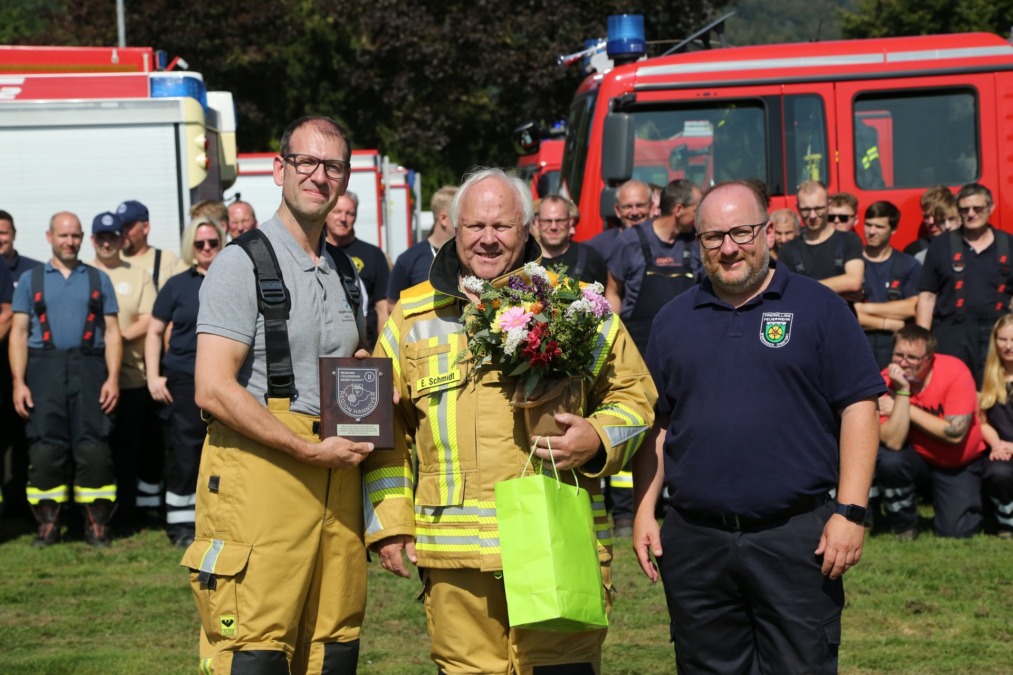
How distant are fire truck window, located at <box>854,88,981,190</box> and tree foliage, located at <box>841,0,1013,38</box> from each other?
28652mm

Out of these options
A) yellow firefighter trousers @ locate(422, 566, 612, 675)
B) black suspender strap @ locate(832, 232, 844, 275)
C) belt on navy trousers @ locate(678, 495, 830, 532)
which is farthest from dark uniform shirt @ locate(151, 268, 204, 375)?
belt on navy trousers @ locate(678, 495, 830, 532)

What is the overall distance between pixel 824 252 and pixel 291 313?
20.2 ft

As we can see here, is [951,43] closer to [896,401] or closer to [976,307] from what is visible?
[976,307]

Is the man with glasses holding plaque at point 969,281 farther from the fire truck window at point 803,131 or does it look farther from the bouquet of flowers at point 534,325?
the bouquet of flowers at point 534,325

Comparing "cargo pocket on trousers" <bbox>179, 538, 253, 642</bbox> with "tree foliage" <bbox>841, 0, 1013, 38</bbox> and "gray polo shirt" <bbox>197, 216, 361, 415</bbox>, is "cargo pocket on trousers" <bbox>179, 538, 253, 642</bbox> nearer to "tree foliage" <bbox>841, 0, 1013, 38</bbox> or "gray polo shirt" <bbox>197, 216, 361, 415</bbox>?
"gray polo shirt" <bbox>197, 216, 361, 415</bbox>

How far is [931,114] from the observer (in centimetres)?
1133

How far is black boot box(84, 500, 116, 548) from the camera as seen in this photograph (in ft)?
31.2

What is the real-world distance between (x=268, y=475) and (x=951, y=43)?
8900 mm

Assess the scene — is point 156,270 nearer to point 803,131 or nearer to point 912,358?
point 803,131

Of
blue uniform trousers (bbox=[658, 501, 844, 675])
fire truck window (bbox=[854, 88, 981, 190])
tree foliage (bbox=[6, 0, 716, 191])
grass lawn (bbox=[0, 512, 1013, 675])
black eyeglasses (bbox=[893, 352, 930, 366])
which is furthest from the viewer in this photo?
tree foliage (bbox=[6, 0, 716, 191])

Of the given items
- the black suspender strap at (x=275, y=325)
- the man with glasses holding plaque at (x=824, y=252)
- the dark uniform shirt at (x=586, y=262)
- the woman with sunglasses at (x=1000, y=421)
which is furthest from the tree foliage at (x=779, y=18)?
the black suspender strap at (x=275, y=325)

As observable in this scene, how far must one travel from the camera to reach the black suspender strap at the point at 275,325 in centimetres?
432

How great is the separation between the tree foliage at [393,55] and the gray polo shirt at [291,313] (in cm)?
2043

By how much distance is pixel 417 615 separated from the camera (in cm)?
746
